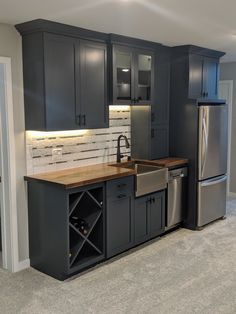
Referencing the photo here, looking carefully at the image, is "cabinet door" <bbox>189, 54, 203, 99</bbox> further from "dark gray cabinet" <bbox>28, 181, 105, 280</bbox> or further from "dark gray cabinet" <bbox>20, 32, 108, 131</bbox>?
"dark gray cabinet" <bbox>28, 181, 105, 280</bbox>

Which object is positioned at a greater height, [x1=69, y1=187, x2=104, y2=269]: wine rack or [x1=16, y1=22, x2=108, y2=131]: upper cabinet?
[x1=16, y1=22, x2=108, y2=131]: upper cabinet

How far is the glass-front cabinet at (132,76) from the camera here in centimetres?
415

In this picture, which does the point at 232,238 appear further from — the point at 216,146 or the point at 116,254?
the point at 116,254

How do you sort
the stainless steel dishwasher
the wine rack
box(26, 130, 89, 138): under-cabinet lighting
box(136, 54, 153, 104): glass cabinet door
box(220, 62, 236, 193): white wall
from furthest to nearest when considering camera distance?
box(220, 62, 236, 193): white wall < the stainless steel dishwasher < box(136, 54, 153, 104): glass cabinet door < box(26, 130, 89, 138): under-cabinet lighting < the wine rack

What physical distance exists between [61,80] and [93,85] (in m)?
0.46

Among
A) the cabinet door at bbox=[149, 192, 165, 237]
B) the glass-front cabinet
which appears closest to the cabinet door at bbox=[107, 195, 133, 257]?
the cabinet door at bbox=[149, 192, 165, 237]

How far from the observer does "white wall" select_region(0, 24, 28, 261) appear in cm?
340

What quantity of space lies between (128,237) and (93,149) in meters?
1.11

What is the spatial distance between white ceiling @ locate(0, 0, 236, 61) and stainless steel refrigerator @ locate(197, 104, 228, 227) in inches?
43.1

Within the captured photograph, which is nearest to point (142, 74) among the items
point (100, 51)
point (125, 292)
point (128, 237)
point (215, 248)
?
point (100, 51)

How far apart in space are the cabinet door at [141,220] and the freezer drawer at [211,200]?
0.94m

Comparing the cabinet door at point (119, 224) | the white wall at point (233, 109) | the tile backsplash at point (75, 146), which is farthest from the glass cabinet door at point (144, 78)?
the white wall at point (233, 109)

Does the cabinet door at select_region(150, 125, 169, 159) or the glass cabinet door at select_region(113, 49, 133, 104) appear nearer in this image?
the glass cabinet door at select_region(113, 49, 133, 104)

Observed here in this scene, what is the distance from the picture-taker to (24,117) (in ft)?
11.8
